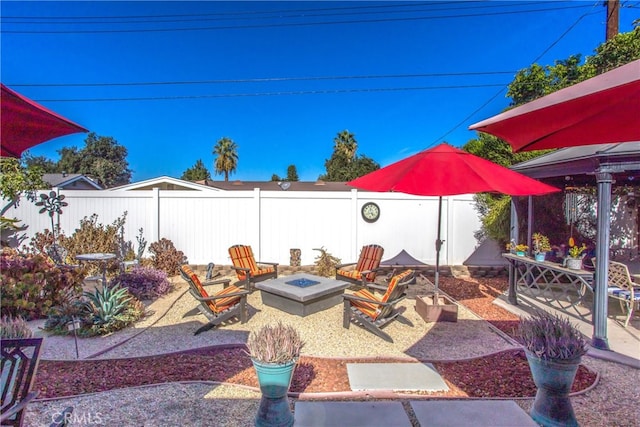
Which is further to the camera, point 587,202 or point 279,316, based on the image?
point 587,202

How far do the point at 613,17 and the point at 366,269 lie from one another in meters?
9.08

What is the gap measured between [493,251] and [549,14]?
24.0 feet

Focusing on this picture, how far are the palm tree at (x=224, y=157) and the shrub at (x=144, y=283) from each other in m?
30.9

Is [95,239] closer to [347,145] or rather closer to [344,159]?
[344,159]

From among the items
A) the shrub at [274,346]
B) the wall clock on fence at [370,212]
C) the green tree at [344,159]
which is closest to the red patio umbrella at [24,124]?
the shrub at [274,346]

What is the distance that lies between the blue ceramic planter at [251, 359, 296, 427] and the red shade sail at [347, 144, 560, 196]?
Result: 2269 millimetres

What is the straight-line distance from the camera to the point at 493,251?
8.29 metres

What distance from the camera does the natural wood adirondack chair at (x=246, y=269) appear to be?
Answer: 6280 millimetres

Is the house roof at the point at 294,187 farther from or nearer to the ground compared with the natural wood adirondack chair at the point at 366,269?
farther from the ground

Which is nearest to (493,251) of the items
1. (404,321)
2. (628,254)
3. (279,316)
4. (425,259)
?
(425,259)

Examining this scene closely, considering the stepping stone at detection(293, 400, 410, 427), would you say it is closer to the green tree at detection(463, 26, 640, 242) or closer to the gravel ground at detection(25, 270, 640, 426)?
the gravel ground at detection(25, 270, 640, 426)

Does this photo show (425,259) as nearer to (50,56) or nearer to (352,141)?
→ (50,56)

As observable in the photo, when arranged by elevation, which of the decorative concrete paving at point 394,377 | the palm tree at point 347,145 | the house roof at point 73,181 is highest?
the palm tree at point 347,145

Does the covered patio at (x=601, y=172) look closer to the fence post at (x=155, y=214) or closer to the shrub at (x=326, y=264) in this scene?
the shrub at (x=326, y=264)
